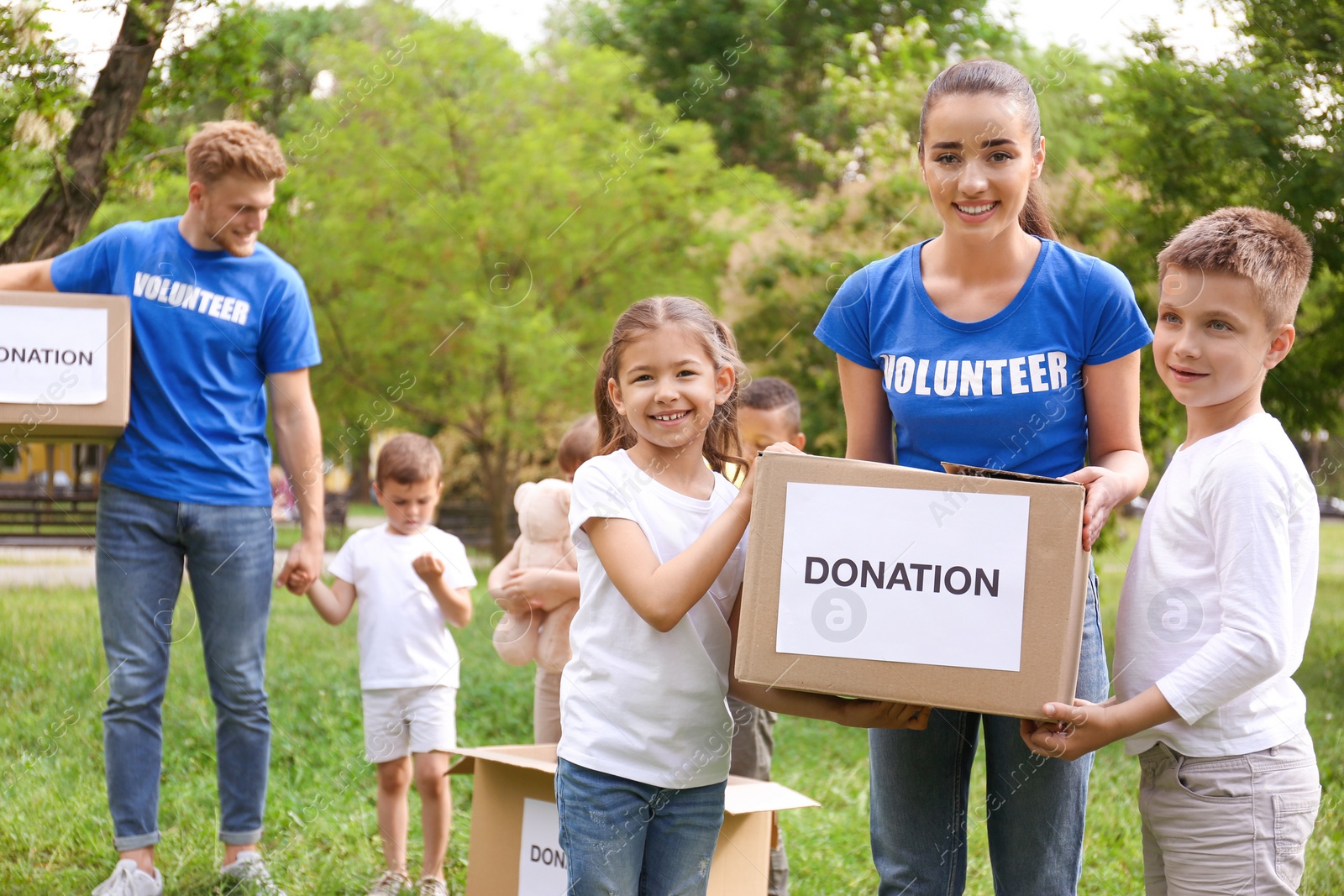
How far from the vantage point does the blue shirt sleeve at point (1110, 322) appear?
6.35 ft

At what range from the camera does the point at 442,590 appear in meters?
3.41

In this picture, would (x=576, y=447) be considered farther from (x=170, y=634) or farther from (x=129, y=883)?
(x=129, y=883)

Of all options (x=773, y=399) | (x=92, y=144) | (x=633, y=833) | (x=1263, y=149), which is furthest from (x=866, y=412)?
(x=1263, y=149)

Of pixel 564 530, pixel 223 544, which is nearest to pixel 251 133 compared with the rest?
pixel 223 544

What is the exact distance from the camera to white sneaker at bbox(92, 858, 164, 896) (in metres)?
3.09

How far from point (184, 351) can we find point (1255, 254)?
2523 mm

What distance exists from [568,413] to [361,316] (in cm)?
236

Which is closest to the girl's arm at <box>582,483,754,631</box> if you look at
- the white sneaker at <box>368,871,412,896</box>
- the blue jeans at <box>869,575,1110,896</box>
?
the blue jeans at <box>869,575,1110,896</box>

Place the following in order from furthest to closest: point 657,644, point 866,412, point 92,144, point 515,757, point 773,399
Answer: point 92,144
point 773,399
point 515,757
point 866,412
point 657,644

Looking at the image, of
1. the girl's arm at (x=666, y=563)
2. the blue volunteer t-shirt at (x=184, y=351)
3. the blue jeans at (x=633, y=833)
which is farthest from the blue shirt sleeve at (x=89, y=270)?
the blue jeans at (x=633, y=833)

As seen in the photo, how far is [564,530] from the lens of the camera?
3234mm

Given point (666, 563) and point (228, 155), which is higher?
point (228, 155)

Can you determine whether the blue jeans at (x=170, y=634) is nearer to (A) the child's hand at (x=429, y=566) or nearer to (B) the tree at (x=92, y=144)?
(A) the child's hand at (x=429, y=566)

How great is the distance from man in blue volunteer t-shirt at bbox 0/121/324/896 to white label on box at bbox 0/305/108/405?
20 centimetres
